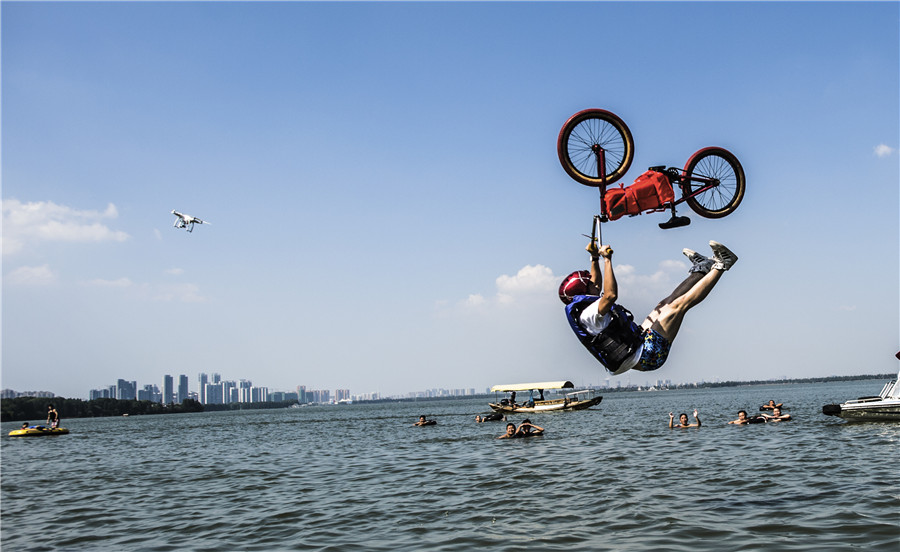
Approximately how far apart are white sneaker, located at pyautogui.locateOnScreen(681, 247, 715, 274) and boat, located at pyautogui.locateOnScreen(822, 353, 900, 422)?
33.9 m

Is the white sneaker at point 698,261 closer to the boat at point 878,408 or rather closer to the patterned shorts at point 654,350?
the patterned shorts at point 654,350

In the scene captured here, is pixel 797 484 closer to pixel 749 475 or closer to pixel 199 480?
pixel 749 475

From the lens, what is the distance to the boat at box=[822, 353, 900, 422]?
35.4 metres

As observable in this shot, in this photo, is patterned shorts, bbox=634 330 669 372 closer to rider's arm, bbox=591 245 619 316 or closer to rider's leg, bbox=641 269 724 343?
rider's leg, bbox=641 269 724 343

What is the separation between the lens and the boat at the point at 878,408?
3538 centimetres

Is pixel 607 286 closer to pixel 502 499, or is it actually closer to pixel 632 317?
pixel 632 317

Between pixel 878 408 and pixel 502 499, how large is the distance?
27599 mm

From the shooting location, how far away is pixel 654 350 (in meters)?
7.00

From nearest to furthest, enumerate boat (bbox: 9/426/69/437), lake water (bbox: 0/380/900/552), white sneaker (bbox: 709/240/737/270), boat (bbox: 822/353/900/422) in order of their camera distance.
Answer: white sneaker (bbox: 709/240/737/270) → lake water (bbox: 0/380/900/552) → boat (bbox: 822/353/900/422) → boat (bbox: 9/426/69/437)

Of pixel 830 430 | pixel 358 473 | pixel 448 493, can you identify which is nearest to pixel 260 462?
pixel 358 473

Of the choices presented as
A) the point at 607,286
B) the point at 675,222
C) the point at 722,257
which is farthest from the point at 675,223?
the point at 607,286

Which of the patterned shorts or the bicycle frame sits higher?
the bicycle frame

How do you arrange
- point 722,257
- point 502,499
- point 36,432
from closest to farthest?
point 722,257, point 502,499, point 36,432

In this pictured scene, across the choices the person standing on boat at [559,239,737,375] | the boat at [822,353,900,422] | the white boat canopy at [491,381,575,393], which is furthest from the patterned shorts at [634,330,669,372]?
the white boat canopy at [491,381,575,393]
